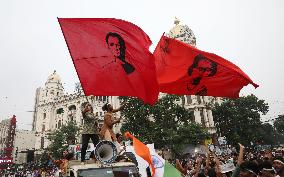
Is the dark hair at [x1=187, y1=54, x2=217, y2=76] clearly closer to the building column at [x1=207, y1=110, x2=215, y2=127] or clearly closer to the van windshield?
the van windshield

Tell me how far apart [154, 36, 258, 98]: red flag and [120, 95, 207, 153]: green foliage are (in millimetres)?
30510

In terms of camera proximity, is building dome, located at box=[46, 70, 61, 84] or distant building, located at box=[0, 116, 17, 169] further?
building dome, located at box=[46, 70, 61, 84]

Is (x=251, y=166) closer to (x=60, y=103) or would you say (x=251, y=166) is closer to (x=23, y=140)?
(x=60, y=103)

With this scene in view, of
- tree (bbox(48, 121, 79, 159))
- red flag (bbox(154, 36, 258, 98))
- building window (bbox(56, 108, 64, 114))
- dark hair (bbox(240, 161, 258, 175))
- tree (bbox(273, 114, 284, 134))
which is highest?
building window (bbox(56, 108, 64, 114))

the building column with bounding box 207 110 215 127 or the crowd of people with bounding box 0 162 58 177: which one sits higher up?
the building column with bounding box 207 110 215 127

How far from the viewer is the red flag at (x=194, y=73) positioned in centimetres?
871

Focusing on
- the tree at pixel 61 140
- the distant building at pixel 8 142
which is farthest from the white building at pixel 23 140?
the tree at pixel 61 140

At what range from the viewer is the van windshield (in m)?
6.36

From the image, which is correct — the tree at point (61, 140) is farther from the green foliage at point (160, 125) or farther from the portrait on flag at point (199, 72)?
the portrait on flag at point (199, 72)

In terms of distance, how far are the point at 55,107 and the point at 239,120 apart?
38017 mm

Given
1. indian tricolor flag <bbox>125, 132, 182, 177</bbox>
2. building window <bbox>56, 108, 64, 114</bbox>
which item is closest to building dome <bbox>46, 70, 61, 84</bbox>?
building window <bbox>56, 108, 64, 114</bbox>

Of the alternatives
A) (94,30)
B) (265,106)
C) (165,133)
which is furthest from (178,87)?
(265,106)

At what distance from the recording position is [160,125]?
40031 mm

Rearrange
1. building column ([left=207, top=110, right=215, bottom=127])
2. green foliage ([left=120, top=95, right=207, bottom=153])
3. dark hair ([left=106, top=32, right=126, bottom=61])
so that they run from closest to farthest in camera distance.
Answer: dark hair ([left=106, top=32, right=126, bottom=61]) → green foliage ([left=120, top=95, right=207, bottom=153]) → building column ([left=207, top=110, right=215, bottom=127])
